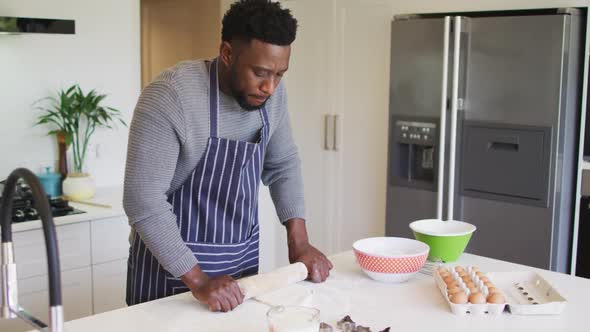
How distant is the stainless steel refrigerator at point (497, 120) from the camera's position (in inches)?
115

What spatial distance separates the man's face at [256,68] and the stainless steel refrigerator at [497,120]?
5.22ft


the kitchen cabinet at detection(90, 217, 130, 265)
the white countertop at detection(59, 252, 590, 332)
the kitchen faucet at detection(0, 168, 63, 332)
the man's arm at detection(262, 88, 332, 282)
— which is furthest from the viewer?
the kitchen cabinet at detection(90, 217, 130, 265)

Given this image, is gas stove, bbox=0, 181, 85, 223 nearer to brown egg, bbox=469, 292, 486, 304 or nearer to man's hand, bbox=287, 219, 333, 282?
man's hand, bbox=287, 219, 333, 282

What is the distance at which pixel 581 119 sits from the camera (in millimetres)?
2959

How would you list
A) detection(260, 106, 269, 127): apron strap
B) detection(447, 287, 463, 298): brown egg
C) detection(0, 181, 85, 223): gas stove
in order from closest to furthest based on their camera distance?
1. detection(447, 287, 463, 298): brown egg
2. detection(260, 106, 269, 127): apron strap
3. detection(0, 181, 85, 223): gas stove

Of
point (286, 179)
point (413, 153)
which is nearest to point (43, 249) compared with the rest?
point (286, 179)

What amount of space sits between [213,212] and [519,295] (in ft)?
2.57

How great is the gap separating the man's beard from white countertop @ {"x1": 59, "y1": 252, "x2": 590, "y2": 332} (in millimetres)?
459

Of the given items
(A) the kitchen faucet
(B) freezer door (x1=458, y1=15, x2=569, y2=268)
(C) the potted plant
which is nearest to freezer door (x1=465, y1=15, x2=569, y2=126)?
(B) freezer door (x1=458, y1=15, x2=569, y2=268)

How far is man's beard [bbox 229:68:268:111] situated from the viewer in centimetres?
175

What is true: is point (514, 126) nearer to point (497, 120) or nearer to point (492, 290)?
point (497, 120)

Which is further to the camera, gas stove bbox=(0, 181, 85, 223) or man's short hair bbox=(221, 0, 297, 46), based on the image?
gas stove bbox=(0, 181, 85, 223)

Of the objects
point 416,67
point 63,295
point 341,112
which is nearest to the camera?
point 63,295

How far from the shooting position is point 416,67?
10.8ft
